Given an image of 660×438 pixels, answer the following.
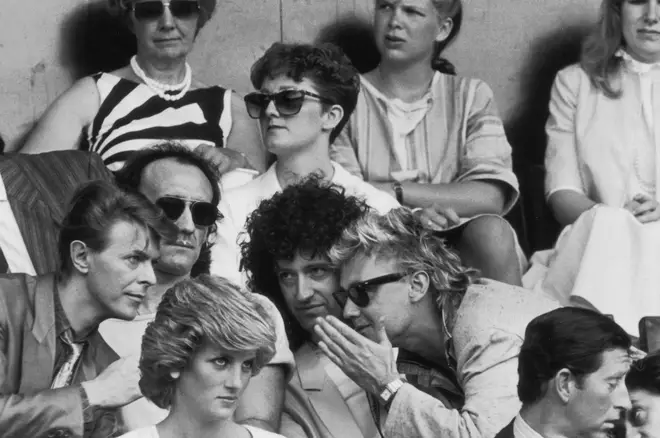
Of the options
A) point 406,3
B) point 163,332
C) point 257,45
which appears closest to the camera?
point 163,332

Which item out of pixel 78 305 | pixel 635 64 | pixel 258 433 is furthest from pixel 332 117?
pixel 258 433

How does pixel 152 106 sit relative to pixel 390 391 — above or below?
above

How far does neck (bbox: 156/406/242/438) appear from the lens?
4734 mm

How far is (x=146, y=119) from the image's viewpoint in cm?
651

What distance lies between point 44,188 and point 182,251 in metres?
0.47

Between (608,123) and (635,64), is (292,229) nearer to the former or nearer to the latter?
(608,123)

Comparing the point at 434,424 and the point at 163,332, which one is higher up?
the point at 163,332

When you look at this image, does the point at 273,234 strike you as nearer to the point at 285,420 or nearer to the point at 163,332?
the point at 285,420

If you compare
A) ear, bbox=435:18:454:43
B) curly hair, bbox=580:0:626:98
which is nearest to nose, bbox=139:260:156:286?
ear, bbox=435:18:454:43

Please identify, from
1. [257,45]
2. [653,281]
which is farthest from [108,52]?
[653,281]

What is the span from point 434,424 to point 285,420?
441mm

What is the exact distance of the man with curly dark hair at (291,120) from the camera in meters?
6.14

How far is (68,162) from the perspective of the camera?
5.91 meters

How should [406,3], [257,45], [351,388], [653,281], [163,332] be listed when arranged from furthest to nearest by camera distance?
[257,45], [406,3], [653,281], [351,388], [163,332]
